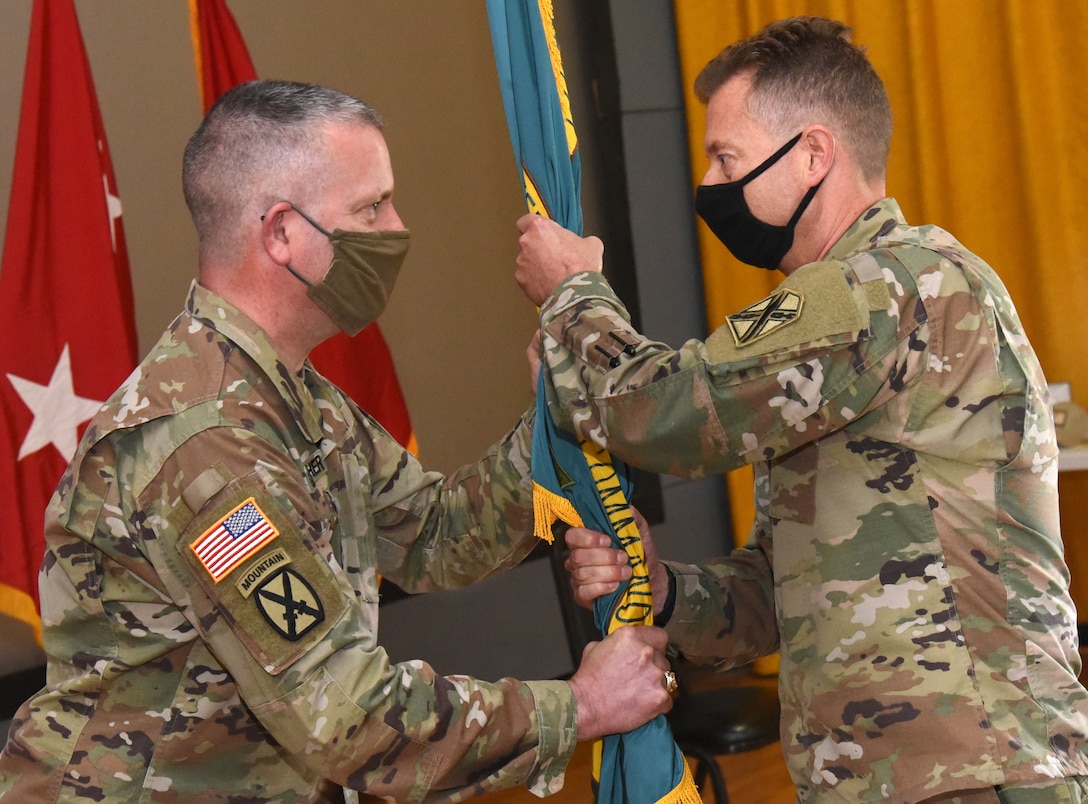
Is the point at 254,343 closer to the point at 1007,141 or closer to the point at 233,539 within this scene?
the point at 233,539

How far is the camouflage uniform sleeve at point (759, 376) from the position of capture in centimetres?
133

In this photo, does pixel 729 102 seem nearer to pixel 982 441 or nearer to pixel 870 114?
pixel 870 114

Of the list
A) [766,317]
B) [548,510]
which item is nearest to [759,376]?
[766,317]

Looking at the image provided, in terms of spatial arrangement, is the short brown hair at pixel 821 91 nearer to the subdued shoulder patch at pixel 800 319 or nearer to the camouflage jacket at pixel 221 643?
the subdued shoulder patch at pixel 800 319

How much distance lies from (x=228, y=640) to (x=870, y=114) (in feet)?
3.89

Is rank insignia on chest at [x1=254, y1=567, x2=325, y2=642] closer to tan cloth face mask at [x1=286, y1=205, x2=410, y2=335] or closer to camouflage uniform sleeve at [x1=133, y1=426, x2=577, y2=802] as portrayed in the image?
camouflage uniform sleeve at [x1=133, y1=426, x2=577, y2=802]

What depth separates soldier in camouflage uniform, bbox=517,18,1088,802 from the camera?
4.37ft

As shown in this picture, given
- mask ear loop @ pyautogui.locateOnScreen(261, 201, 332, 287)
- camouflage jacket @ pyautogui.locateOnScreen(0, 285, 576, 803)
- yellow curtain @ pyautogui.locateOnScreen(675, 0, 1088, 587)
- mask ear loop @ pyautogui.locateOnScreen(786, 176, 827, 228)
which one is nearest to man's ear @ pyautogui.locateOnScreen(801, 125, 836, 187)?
mask ear loop @ pyautogui.locateOnScreen(786, 176, 827, 228)

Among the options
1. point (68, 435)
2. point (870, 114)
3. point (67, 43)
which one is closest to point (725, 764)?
point (68, 435)

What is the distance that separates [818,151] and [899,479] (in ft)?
1.71

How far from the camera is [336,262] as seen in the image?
165 centimetres

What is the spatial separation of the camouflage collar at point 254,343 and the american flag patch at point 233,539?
0.24 metres

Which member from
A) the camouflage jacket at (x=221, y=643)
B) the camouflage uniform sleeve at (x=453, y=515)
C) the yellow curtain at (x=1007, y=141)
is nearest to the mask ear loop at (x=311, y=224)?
the camouflage jacket at (x=221, y=643)

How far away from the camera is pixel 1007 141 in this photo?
408 cm
